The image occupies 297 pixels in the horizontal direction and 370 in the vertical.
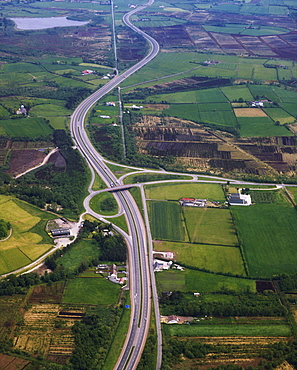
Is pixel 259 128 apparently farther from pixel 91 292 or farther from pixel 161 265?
pixel 91 292

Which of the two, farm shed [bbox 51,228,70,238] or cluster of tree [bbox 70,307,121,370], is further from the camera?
farm shed [bbox 51,228,70,238]

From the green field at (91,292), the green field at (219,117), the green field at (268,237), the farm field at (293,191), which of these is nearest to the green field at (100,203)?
the green field at (91,292)

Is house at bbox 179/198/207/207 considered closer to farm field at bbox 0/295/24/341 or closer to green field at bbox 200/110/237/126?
farm field at bbox 0/295/24/341

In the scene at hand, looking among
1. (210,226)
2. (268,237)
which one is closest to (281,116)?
(268,237)

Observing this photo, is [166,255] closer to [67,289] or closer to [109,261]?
[109,261]

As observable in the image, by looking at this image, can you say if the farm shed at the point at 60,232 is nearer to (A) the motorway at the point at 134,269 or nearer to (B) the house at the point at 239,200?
(A) the motorway at the point at 134,269

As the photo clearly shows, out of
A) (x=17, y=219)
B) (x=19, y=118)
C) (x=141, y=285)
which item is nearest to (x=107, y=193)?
(x=17, y=219)

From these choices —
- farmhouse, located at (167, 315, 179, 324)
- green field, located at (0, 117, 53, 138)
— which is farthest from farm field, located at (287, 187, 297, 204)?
green field, located at (0, 117, 53, 138)
